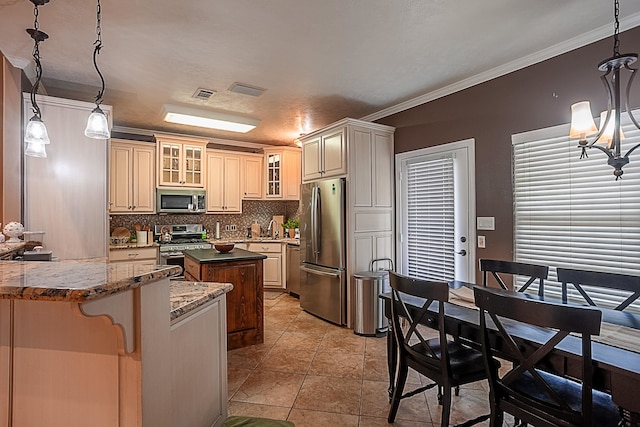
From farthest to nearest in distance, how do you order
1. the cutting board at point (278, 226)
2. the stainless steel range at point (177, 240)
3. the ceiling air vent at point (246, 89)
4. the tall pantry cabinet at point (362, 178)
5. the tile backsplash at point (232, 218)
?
the cutting board at point (278, 226) → the tile backsplash at point (232, 218) → the stainless steel range at point (177, 240) → the tall pantry cabinet at point (362, 178) → the ceiling air vent at point (246, 89)

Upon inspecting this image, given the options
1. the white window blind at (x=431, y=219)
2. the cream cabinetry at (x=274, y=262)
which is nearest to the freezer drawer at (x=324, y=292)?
the white window blind at (x=431, y=219)

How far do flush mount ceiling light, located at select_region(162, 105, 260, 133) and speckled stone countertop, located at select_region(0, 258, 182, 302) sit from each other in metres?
3.32

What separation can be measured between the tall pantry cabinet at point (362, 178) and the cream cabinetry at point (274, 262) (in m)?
1.78

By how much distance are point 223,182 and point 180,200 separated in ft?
2.63

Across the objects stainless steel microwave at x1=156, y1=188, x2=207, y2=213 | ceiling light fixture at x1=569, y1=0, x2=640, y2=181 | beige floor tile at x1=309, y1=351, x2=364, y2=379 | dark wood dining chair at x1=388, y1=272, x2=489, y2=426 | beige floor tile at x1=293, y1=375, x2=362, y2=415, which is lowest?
beige floor tile at x1=293, y1=375, x2=362, y2=415

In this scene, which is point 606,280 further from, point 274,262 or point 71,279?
point 274,262

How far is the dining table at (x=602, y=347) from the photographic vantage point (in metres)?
1.21

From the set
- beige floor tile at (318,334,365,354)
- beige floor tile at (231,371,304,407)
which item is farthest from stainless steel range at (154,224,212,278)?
beige floor tile at (231,371,304,407)

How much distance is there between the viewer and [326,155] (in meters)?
4.24

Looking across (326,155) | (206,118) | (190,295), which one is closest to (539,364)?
(190,295)

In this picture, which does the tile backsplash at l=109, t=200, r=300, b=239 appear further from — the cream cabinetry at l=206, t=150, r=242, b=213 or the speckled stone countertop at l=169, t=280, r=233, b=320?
the speckled stone countertop at l=169, t=280, r=233, b=320

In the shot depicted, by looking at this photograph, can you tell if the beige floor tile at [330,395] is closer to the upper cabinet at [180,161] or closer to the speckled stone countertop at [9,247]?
the speckled stone countertop at [9,247]

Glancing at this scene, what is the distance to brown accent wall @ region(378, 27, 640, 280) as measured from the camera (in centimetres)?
254

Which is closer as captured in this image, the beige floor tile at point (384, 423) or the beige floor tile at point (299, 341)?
the beige floor tile at point (384, 423)
